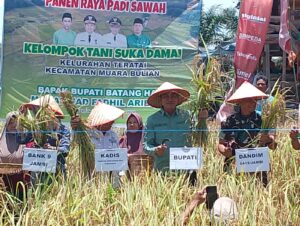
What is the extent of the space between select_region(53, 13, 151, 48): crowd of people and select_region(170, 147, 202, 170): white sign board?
13.8ft

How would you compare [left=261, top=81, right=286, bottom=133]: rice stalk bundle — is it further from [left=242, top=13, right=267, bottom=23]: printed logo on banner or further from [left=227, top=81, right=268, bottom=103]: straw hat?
[left=242, top=13, right=267, bottom=23]: printed logo on banner

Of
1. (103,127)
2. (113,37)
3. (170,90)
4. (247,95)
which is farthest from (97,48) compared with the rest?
(247,95)

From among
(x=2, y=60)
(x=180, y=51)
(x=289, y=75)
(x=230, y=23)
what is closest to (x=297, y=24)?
(x=289, y=75)

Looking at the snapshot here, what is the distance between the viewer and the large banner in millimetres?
8039

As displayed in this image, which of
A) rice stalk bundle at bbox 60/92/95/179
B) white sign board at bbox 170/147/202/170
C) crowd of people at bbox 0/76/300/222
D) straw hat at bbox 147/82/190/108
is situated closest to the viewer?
white sign board at bbox 170/147/202/170

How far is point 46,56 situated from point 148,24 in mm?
1584

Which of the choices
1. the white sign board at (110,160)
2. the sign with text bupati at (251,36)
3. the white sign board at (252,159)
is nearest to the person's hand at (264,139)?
the white sign board at (252,159)

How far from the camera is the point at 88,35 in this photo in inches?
322

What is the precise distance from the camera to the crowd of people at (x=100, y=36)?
8.16 metres

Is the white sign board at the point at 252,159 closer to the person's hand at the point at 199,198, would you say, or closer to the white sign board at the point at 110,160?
the person's hand at the point at 199,198

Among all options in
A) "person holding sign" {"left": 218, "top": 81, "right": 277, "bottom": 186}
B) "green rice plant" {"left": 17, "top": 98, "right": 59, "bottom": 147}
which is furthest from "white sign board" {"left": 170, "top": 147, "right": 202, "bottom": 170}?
"green rice plant" {"left": 17, "top": 98, "right": 59, "bottom": 147}

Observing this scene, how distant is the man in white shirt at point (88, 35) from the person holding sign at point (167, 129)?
373 cm

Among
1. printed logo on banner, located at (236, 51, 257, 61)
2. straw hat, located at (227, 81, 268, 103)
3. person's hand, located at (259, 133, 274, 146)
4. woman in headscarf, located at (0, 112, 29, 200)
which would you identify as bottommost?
woman in headscarf, located at (0, 112, 29, 200)

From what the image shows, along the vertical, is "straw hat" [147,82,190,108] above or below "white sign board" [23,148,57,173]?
above
